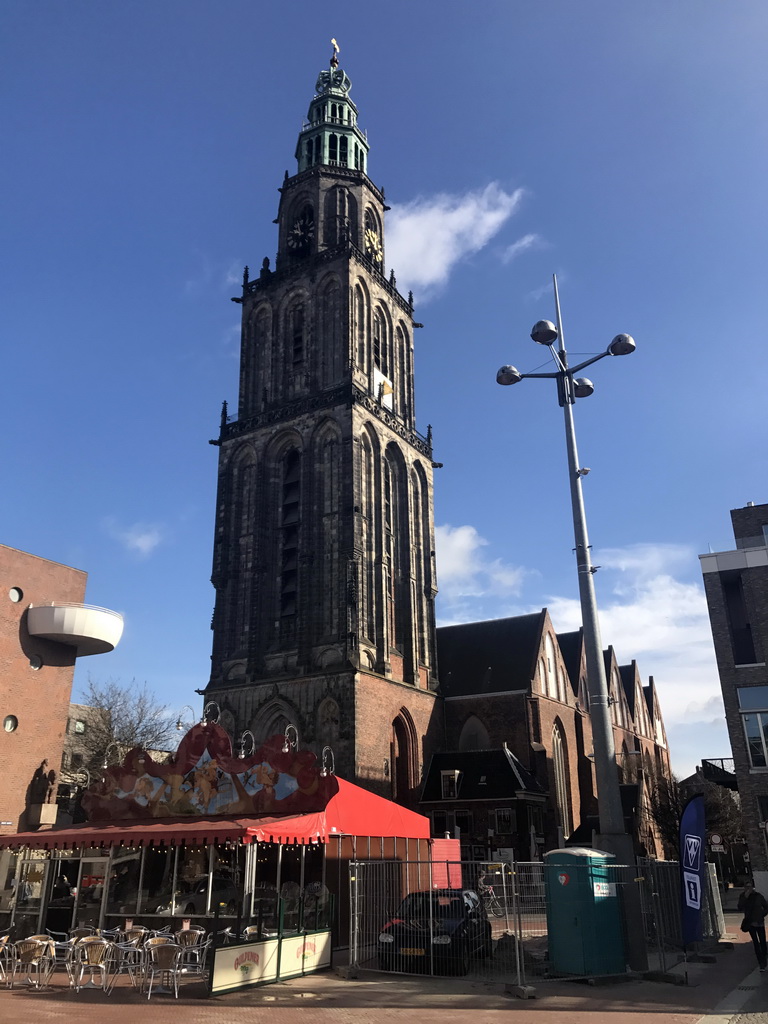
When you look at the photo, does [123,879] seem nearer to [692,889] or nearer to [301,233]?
[692,889]

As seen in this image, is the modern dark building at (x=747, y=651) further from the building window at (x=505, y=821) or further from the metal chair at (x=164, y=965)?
the metal chair at (x=164, y=965)

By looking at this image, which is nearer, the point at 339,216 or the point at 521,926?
the point at 521,926

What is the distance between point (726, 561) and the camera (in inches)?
1383

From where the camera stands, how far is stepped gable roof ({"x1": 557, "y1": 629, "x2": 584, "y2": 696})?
51.2 m

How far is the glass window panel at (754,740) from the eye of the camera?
31.8 m

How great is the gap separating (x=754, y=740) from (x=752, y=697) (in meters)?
1.76

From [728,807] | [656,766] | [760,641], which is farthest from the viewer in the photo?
[656,766]

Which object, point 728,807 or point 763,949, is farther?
point 728,807

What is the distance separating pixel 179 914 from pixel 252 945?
6.03 m

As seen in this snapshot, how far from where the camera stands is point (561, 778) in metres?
45.1

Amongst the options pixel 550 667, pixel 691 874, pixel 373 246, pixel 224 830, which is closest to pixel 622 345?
pixel 691 874

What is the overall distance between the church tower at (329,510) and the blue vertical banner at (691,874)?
68.2 ft

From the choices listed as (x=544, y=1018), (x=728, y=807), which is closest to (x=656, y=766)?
(x=728, y=807)

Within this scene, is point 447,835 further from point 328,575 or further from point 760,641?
point 760,641
